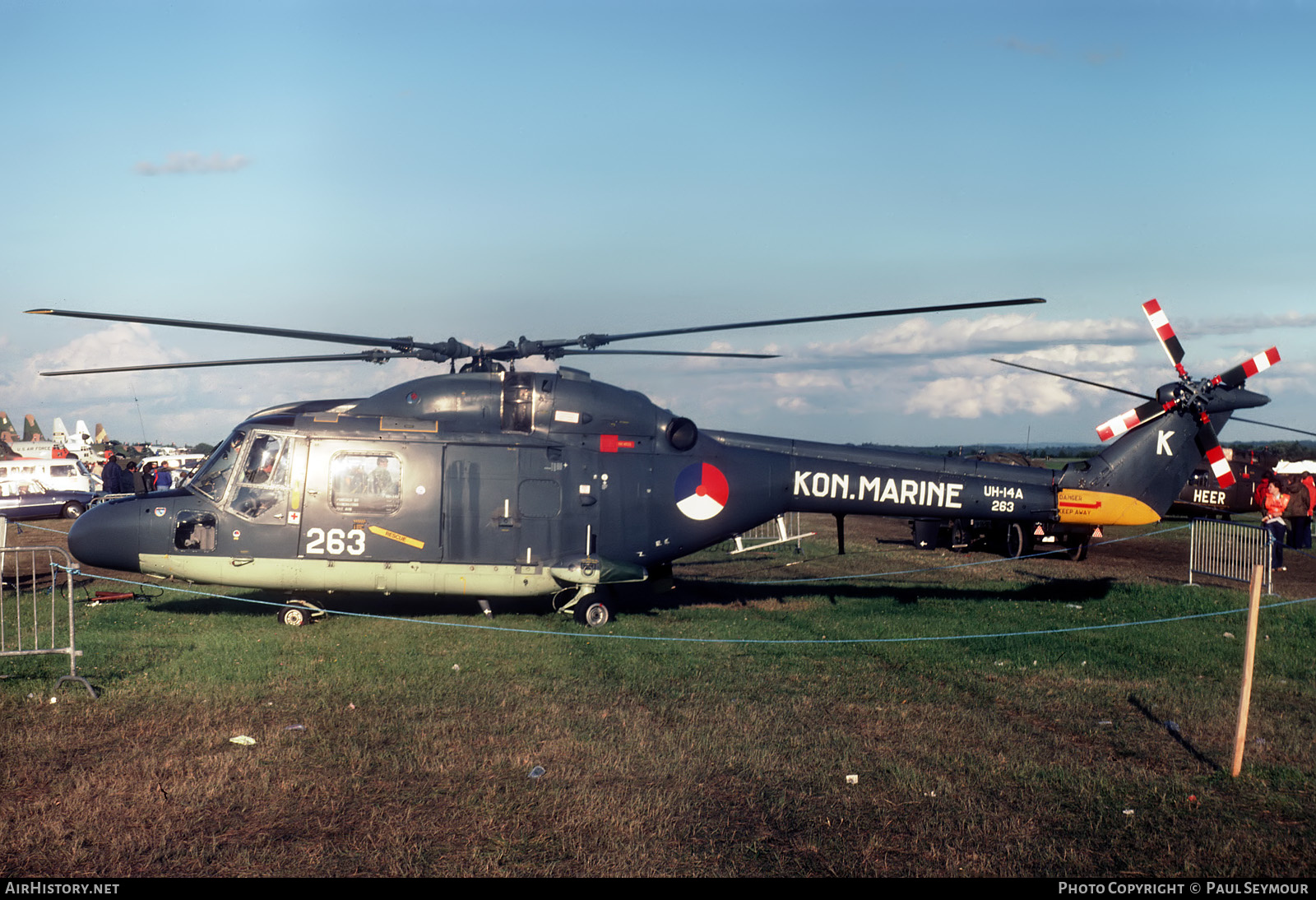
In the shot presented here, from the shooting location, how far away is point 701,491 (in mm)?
14836

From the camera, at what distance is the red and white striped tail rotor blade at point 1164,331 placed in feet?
49.7

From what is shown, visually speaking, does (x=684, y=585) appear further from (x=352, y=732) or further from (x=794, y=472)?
(x=352, y=732)

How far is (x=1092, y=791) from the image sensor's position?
7.40 metres

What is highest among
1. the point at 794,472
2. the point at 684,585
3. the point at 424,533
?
the point at 794,472

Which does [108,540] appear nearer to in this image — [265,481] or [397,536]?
[265,481]

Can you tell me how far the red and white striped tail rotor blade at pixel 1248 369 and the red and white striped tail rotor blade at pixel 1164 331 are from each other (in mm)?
756

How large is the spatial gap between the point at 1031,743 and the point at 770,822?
125 inches

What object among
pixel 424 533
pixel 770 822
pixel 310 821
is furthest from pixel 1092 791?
pixel 424 533

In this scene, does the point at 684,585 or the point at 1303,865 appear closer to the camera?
the point at 1303,865

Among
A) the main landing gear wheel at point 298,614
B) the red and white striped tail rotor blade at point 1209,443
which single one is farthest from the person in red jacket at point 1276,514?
the main landing gear wheel at point 298,614

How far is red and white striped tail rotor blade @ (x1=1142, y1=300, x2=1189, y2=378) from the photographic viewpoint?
15141mm

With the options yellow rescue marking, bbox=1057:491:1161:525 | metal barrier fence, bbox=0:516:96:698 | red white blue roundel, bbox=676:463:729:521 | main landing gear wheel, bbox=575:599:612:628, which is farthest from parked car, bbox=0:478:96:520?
yellow rescue marking, bbox=1057:491:1161:525

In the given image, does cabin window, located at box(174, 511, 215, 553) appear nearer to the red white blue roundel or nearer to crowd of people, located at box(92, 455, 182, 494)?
crowd of people, located at box(92, 455, 182, 494)

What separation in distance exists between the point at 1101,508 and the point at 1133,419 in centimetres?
158
